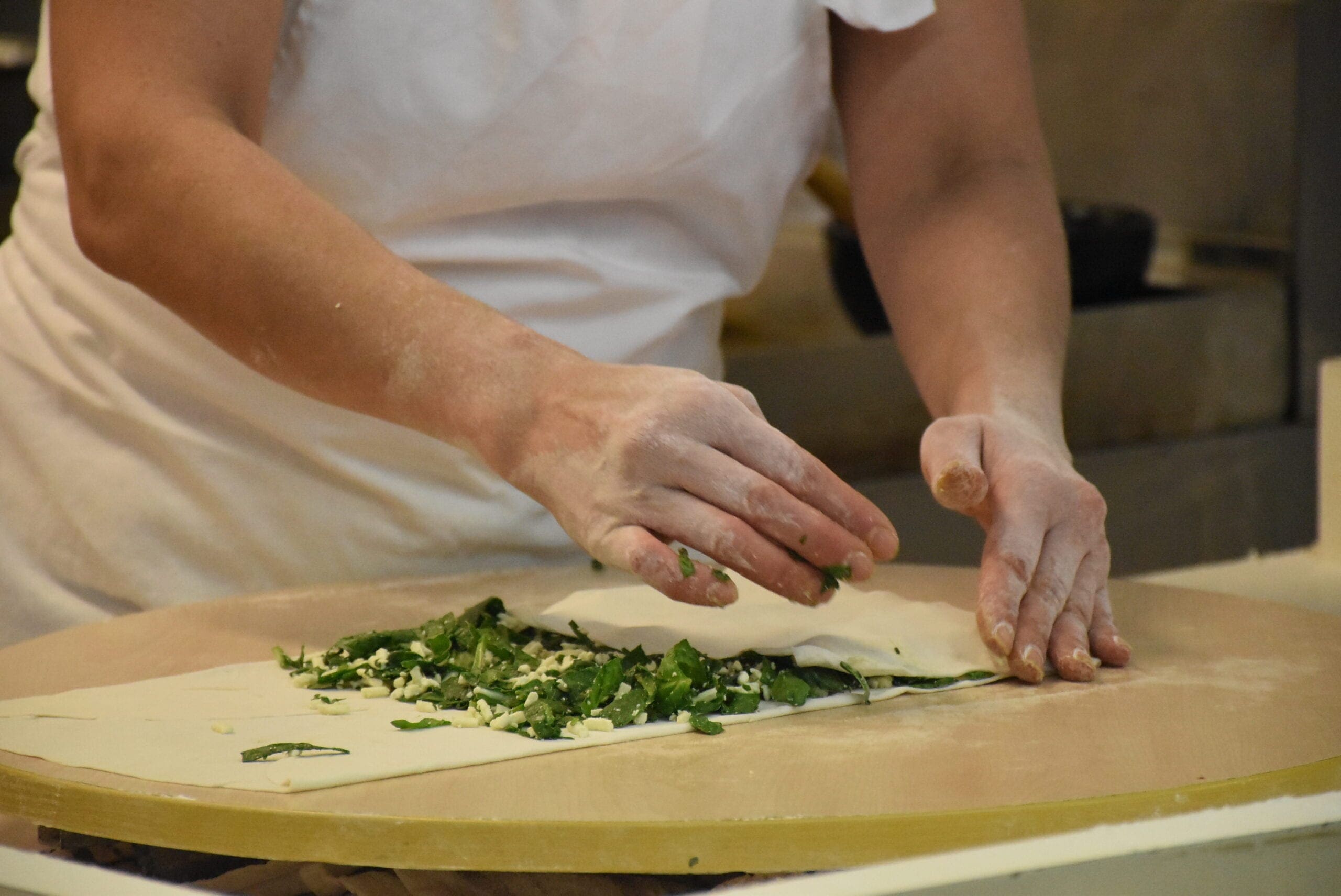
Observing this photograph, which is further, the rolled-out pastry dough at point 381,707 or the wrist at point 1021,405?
the wrist at point 1021,405

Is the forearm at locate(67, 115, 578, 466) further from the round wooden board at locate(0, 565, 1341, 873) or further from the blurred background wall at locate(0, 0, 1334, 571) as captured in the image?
the blurred background wall at locate(0, 0, 1334, 571)

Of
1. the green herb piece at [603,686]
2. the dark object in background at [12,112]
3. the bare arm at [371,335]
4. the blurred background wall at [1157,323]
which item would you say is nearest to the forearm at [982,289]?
the bare arm at [371,335]

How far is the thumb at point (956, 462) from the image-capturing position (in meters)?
1.21

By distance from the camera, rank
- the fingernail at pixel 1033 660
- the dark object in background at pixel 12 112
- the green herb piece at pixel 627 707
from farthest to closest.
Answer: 1. the dark object in background at pixel 12 112
2. the fingernail at pixel 1033 660
3. the green herb piece at pixel 627 707

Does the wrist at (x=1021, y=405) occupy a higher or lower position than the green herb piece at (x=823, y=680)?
higher

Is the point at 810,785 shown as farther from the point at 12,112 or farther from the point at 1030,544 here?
the point at 12,112

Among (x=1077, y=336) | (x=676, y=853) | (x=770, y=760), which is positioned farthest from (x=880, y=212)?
(x=1077, y=336)

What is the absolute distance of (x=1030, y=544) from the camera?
1.27 meters

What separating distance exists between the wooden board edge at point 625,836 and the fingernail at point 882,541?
0.28 metres

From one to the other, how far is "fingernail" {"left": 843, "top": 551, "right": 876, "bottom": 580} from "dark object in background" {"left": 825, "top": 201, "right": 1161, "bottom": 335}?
2.06m

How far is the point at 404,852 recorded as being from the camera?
0.87 meters

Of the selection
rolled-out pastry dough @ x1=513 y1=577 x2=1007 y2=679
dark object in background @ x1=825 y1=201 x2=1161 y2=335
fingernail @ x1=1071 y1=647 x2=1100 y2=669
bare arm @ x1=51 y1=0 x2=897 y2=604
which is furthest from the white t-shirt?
dark object in background @ x1=825 y1=201 x2=1161 y2=335

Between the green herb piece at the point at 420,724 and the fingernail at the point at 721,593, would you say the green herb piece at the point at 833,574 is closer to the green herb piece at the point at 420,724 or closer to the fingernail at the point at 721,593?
the fingernail at the point at 721,593

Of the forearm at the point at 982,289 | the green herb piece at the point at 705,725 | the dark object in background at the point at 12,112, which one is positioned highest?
the dark object in background at the point at 12,112
